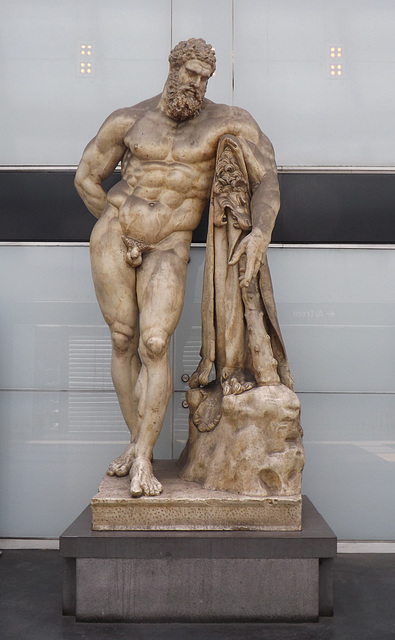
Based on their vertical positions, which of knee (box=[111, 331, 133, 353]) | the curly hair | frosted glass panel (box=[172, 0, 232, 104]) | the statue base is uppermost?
frosted glass panel (box=[172, 0, 232, 104])

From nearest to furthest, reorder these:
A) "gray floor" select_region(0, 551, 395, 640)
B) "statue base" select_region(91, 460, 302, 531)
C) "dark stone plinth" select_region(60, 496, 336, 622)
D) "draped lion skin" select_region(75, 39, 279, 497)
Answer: "gray floor" select_region(0, 551, 395, 640)
"dark stone plinth" select_region(60, 496, 336, 622)
"statue base" select_region(91, 460, 302, 531)
"draped lion skin" select_region(75, 39, 279, 497)

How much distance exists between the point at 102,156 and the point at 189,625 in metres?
2.72

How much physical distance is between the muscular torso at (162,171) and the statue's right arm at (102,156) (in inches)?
2.7

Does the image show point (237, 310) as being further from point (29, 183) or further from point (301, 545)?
point (29, 183)

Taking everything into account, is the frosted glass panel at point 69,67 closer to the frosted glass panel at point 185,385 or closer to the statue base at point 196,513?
the frosted glass panel at point 185,385

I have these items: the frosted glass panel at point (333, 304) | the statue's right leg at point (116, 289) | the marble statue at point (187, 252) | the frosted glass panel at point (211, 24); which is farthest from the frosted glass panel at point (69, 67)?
the frosted glass panel at point (333, 304)

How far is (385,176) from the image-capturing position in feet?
17.5

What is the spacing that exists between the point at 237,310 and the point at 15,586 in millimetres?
2124

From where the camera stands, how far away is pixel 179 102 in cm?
400

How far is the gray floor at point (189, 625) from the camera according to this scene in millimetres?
3389

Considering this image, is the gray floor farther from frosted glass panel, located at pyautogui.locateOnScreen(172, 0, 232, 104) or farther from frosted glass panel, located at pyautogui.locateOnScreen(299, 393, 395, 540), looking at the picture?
frosted glass panel, located at pyautogui.locateOnScreen(172, 0, 232, 104)

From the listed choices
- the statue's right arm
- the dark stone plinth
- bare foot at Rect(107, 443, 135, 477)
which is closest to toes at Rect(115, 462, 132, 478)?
bare foot at Rect(107, 443, 135, 477)

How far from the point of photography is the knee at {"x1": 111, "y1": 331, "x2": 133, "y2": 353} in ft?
13.9

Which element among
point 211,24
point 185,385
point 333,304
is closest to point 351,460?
point 333,304
